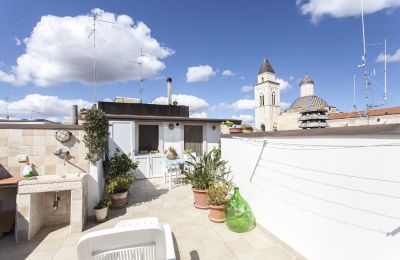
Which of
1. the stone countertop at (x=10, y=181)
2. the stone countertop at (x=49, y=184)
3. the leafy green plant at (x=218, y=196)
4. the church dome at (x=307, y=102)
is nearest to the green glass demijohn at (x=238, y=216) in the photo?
the leafy green plant at (x=218, y=196)

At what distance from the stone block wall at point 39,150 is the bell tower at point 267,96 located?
47041mm

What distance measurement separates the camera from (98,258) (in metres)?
1.71

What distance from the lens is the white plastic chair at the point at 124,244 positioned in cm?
168

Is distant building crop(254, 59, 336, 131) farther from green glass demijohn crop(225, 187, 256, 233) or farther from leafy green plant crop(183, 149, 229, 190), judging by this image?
green glass demijohn crop(225, 187, 256, 233)

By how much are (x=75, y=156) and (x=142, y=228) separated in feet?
11.7

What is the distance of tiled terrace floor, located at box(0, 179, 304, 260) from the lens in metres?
3.30

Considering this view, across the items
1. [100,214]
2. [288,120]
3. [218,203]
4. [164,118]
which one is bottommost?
[100,214]

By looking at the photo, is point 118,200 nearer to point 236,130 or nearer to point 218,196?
point 218,196

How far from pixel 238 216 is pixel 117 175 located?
355cm

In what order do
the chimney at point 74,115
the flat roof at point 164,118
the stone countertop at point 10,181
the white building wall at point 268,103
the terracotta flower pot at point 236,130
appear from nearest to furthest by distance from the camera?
the stone countertop at point 10,181
the chimney at point 74,115
the terracotta flower pot at point 236,130
the flat roof at point 164,118
the white building wall at point 268,103

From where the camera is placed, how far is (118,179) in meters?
5.45

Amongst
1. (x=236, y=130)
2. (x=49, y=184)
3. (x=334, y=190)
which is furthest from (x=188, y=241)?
(x=236, y=130)

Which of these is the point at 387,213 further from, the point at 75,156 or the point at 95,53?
the point at 95,53

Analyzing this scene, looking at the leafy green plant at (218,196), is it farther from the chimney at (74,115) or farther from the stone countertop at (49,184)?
the chimney at (74,115)
